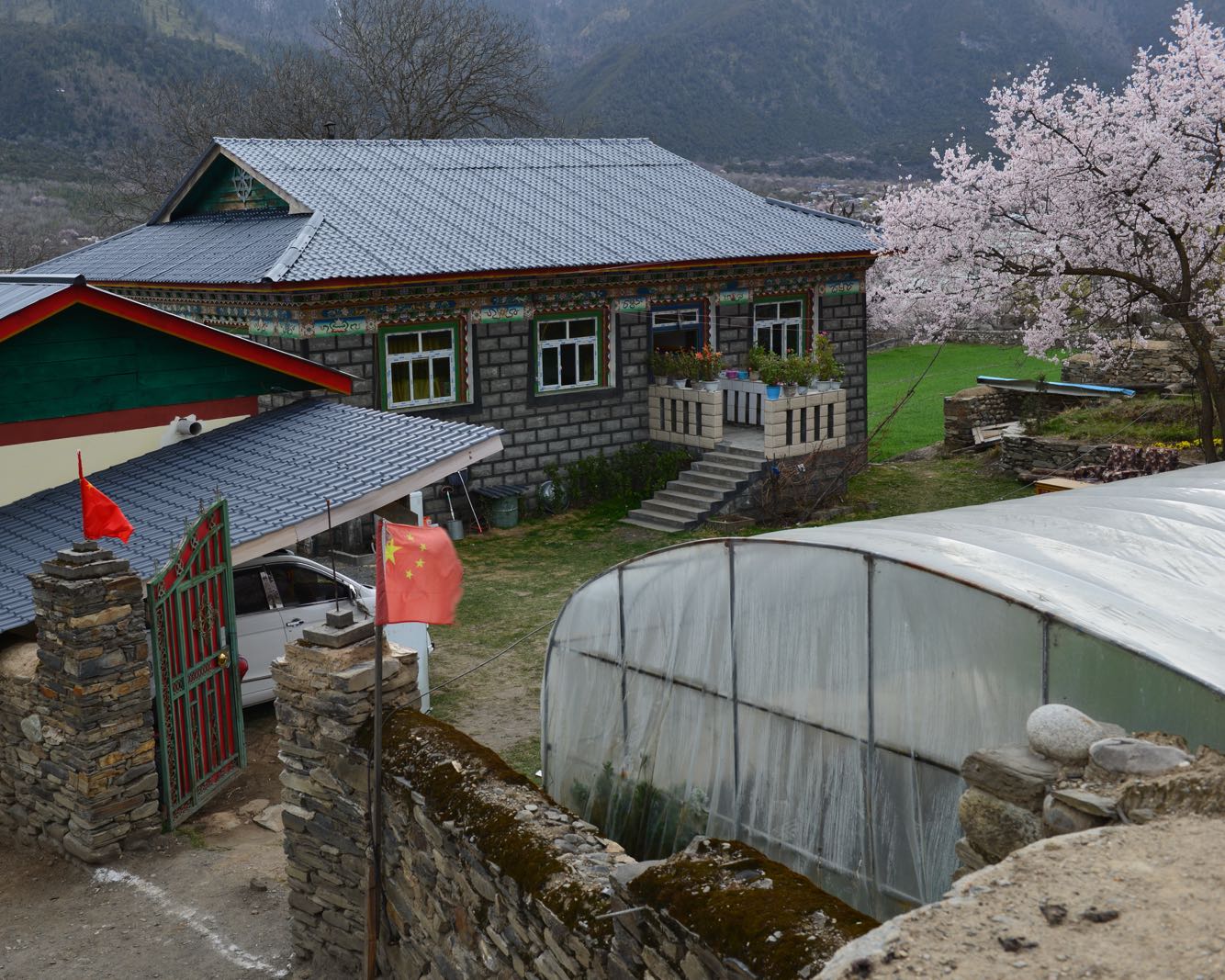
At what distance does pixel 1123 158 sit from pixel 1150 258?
1.98 meters

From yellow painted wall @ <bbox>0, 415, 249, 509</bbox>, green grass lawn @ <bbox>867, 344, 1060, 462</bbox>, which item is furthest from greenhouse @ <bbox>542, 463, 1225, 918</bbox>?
green grass lawn @ <bbox>867, 344, 1060, 462</bbox>

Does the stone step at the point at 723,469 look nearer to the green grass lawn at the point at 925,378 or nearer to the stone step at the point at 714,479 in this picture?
the stone step at the point at 714,479

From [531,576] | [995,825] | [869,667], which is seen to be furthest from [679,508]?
[995,825]

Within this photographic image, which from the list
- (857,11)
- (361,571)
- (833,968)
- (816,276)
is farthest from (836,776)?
(857,11)

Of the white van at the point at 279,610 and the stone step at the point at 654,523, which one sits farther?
the stone step at the point at 654,523

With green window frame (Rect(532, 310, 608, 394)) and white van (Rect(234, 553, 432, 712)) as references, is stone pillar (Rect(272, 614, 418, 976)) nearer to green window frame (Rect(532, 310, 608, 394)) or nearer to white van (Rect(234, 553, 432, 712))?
white van (Rect(234, 553, 432, 712))

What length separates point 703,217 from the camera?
24.6m

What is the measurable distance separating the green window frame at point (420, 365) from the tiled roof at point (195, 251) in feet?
7.26

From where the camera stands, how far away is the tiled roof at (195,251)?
20516 mm

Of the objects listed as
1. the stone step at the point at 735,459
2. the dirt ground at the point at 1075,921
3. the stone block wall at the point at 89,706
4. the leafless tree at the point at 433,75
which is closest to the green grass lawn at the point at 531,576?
the stone step at the point at 735,459

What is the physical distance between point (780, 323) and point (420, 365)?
7281mm

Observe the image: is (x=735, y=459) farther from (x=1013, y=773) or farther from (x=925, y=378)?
(x=925, y=378)

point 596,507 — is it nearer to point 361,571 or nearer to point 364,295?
point 364,295

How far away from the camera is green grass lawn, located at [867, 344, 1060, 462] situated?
29.1 meters
